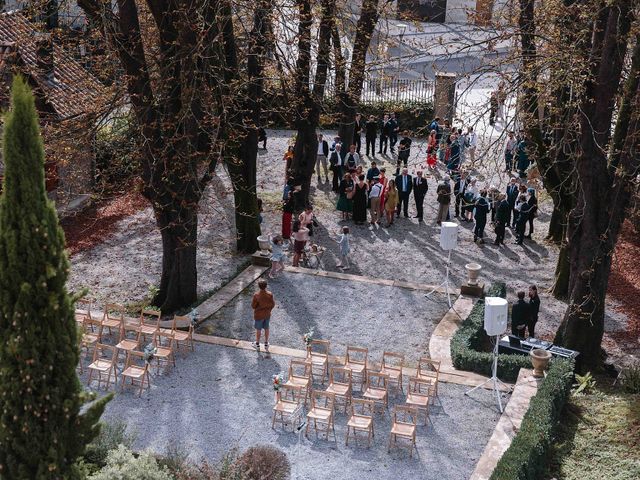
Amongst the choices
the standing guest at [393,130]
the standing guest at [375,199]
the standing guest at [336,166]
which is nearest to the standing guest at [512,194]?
the standing guest at [375,199]

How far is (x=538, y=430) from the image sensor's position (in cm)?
1345

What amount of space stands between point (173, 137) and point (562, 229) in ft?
36.0

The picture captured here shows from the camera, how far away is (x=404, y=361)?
16812 mm

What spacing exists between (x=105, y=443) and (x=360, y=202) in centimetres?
1310

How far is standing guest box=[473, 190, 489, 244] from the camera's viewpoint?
2305 cm

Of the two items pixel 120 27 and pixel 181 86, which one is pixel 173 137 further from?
pixel 120 27

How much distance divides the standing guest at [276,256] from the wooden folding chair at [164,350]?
424 centimetres

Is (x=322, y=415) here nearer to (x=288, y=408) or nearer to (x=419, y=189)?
(x=288, y=408)

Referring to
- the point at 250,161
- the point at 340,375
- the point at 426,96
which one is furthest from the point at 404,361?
the point at 426,96

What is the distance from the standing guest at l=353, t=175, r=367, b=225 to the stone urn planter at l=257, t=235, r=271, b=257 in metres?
4.07

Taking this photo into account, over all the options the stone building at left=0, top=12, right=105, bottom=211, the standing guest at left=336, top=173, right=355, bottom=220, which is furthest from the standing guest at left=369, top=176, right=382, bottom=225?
the stone building at left=0, top=12, right=105, bottom=211

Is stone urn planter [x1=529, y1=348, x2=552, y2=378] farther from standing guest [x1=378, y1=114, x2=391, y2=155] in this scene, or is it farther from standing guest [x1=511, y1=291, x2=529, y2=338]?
standing guest [x1=378, y1=114, x2=391, y2=155]

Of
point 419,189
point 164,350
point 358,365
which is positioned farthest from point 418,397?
point 419,189

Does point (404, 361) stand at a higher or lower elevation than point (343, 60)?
lower
